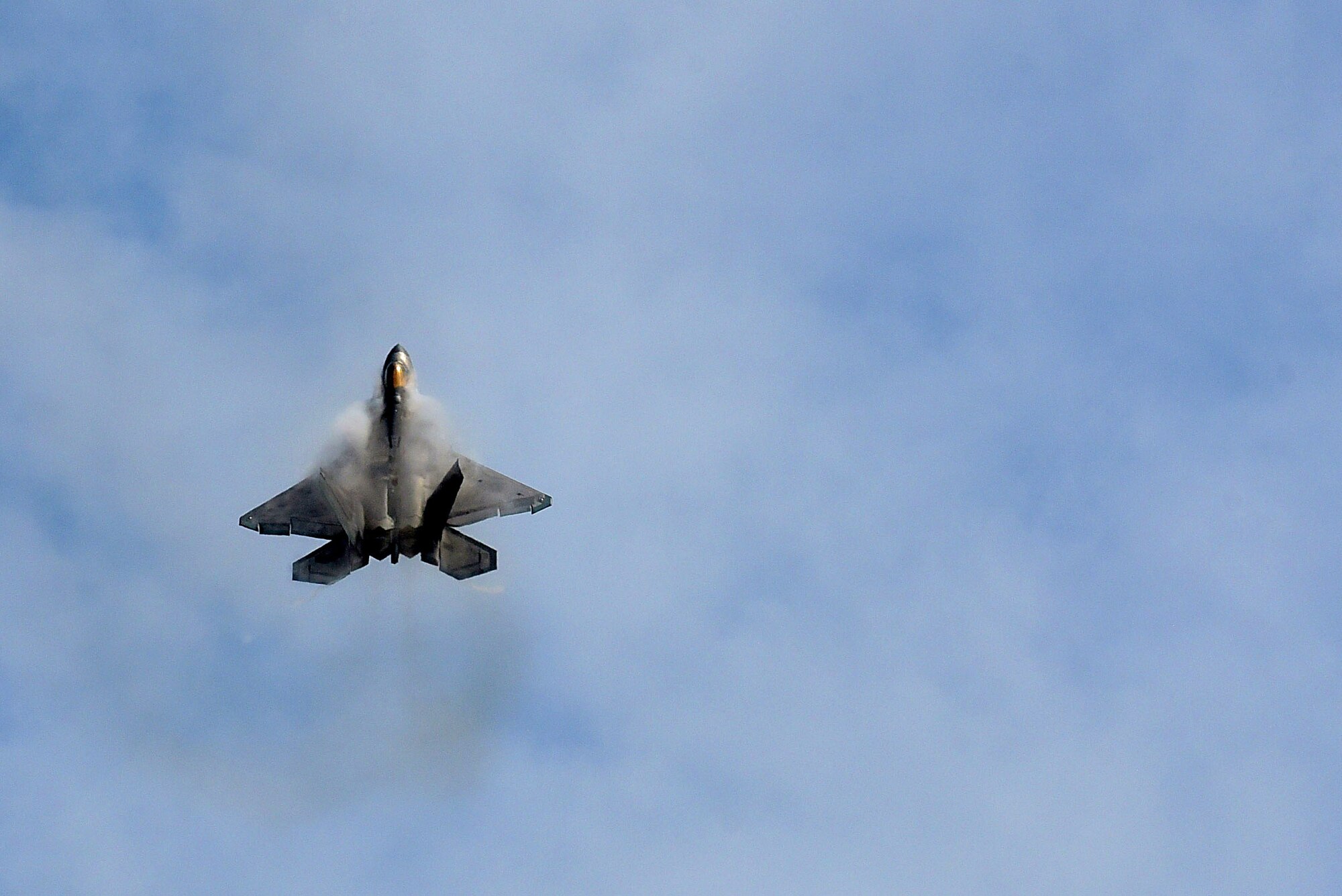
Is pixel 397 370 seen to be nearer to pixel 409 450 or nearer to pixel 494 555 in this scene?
pixel 409 450

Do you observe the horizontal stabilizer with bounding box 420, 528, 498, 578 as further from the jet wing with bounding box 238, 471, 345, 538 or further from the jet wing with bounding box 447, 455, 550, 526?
the jet wing with bounding box 238, 471, 345, 538

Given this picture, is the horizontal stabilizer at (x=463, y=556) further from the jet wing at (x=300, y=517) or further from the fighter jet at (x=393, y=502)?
the jet wing at (x=300, y=517)

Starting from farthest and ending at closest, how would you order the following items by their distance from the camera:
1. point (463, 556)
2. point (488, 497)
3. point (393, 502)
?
point (488, 497)
point (463, 556)
point (393, 502)

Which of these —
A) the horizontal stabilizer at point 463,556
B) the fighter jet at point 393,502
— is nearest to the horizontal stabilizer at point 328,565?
the fighter jet at point 393,502

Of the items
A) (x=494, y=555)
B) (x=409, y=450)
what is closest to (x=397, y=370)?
(x=409, y=450)

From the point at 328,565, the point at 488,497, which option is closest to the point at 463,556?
the point at 488,497

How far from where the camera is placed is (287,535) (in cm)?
9688

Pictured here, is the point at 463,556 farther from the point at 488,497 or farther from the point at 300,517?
the point at 300,517

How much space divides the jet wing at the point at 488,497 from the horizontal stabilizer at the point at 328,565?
5.64m

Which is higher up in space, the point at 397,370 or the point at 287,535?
the point at 397,370

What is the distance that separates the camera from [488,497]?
99.6 meters

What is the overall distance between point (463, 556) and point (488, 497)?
3.81 meters

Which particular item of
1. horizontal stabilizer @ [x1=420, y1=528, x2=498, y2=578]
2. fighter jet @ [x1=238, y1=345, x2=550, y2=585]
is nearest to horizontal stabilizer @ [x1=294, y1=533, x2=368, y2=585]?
fighter jet @ [x1=238, y1=345, x2=550, y2=585]

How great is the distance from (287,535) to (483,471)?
1100 cm
